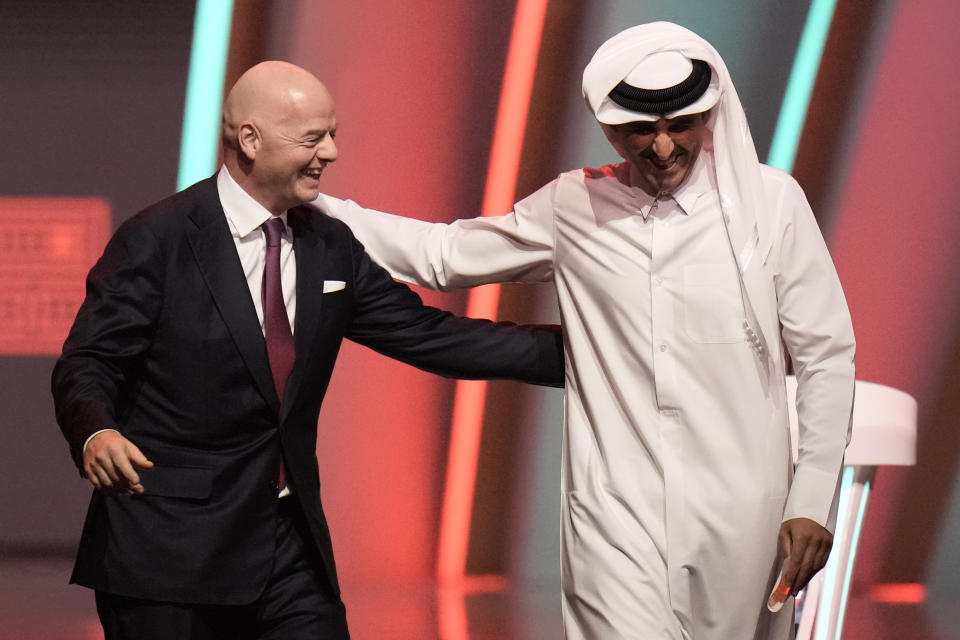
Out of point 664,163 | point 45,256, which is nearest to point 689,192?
point 664,163

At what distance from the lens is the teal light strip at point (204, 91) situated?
18.5 ft

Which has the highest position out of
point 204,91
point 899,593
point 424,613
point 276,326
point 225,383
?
point 204,91

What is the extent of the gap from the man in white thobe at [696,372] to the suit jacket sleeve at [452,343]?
269 mm

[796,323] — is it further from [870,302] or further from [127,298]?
[870,302]

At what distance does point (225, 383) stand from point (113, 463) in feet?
1.26

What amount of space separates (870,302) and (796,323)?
10.7 feet

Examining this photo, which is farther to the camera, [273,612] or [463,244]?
[463,244]

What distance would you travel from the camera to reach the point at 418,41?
5.66 meters

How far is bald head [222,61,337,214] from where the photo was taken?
2838 mm

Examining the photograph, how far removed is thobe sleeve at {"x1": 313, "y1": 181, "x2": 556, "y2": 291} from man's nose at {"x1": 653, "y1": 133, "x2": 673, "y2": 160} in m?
0.35

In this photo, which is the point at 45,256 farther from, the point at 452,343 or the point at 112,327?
the point at 112,327

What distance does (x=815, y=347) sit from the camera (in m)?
2.81

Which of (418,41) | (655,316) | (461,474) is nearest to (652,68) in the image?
(655,316)

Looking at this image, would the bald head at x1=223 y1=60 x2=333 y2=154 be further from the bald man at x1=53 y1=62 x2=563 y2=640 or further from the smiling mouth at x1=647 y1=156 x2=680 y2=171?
the smiling mouth at x1=647 y1=156 x2=680 y2=171
